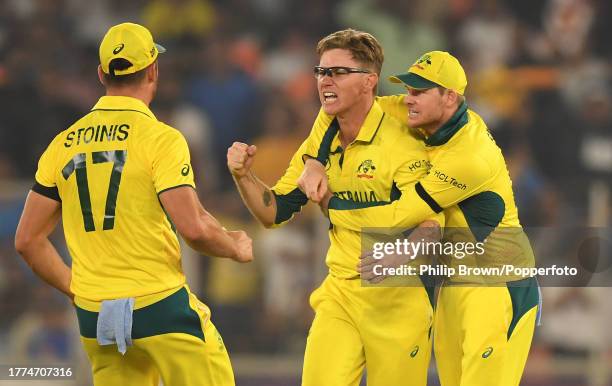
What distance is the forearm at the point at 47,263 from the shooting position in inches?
211

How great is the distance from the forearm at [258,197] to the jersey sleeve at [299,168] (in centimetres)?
5

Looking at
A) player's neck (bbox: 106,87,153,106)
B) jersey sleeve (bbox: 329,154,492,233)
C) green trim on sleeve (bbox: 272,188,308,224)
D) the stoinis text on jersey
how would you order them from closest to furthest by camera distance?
the stoinis text on jersey → player's neck (bbox: 106,87,153,106) → jersey sleeve (bbox: 329,154,492,233) → green trim on sleeve (bbox: 272,188,308,224)

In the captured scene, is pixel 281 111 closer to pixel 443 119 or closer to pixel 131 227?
pixel 443 119

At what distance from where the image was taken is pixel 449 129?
5.78 metres

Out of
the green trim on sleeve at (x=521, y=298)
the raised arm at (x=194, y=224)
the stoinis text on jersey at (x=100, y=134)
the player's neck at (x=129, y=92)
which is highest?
the player's neck at (x=129, y=92)

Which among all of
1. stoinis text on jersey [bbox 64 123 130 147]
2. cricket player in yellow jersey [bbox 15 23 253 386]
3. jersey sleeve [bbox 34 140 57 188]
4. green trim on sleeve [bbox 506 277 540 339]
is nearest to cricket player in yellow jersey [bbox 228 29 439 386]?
green trim on sleeve [bbox 506 277 540 339]

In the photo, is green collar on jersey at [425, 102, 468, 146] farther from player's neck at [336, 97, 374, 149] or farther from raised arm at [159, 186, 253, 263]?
raised arm at [159, 186, 253, 263]

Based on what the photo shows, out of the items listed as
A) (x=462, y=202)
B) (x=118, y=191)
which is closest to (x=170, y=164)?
(x=118, y=191)

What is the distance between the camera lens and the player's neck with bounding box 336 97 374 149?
5.89m

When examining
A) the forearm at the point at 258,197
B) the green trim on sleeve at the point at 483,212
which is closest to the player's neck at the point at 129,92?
the forearm at the point at 258,197

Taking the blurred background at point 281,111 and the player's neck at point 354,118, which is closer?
the player's neck at point 354,118

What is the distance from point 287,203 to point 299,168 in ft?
0.58

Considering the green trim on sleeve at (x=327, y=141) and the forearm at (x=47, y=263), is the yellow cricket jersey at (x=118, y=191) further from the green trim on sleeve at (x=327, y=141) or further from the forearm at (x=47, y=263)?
the green trim on sleeve at (x=327, y=141)

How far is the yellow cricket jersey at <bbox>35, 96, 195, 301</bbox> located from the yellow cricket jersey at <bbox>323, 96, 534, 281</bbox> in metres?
1.05
